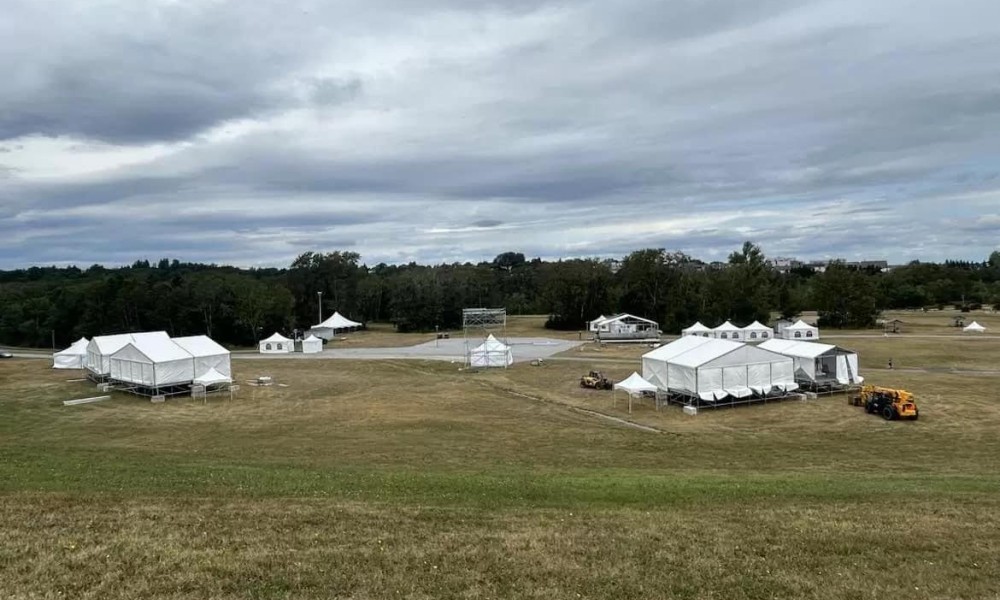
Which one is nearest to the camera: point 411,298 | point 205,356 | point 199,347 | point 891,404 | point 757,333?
point 891,404

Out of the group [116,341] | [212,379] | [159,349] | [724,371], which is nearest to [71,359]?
[116,341]

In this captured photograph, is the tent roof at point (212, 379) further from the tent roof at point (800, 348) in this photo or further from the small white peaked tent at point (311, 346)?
the tent roof at point (800, 348)

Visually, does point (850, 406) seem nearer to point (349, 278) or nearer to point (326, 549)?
point (326, 549)

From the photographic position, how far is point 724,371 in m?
31.0

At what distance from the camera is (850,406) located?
2967cm

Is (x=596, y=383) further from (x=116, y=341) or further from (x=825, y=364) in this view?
(x=116, y=341)

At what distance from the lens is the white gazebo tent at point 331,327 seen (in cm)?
7818

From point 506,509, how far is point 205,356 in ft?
110

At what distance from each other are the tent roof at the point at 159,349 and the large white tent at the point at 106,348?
3.67ft

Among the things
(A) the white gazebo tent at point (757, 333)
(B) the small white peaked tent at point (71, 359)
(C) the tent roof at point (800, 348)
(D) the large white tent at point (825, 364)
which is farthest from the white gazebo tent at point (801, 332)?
(B) the small white peaked tent at point (71, 359)

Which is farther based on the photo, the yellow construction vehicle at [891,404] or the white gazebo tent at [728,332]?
the white gazebo tent at [728,332]

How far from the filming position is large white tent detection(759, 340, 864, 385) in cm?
3353

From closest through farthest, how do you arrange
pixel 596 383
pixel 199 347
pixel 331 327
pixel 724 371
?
1. pixel 724 371
2. pixel 596 383
3. pixel 199 347
4. pixel 331 327

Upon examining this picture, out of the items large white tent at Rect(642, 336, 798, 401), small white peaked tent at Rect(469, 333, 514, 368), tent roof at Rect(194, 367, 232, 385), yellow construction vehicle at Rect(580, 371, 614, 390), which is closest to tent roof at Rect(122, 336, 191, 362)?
tent roof at Rect(194, 367, 232, 385)
